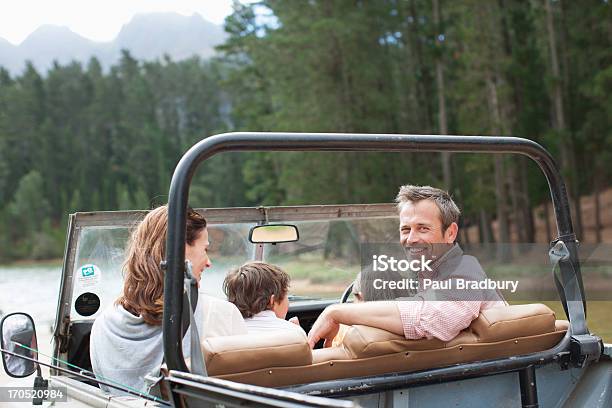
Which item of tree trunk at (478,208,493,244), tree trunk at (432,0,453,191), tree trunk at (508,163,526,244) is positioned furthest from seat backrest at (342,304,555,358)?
tree trunk at (478,208,493,244)

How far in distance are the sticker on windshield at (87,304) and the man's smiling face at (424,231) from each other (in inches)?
61.7

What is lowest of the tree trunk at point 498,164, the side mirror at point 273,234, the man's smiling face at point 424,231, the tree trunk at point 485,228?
the man's smiling face at point 424,231

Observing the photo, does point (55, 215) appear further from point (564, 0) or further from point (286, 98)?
point (564, 0)

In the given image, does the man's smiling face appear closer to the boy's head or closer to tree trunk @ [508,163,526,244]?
the boy's head

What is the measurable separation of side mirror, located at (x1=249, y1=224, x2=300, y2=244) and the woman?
1.23 metres

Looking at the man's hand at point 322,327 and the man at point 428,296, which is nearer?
the man at point 428,296

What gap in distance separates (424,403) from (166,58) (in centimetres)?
9172

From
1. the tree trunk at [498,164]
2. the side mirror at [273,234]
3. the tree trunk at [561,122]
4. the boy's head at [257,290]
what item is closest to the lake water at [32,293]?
the side mirror at [273,234]

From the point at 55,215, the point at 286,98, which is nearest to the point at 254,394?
the point at 286,98

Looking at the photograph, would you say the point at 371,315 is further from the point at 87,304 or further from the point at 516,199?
the point at 516,199

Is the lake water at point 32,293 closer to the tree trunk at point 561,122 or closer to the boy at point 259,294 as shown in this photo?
the boy at point 259,294

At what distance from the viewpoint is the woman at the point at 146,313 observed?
2.81m

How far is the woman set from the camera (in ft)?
9.21

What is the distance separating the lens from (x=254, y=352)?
2.45 meters
